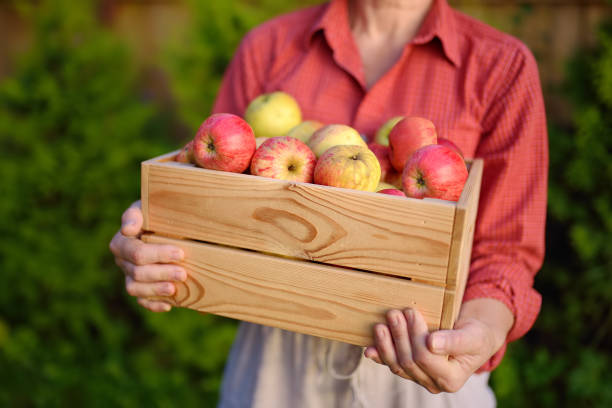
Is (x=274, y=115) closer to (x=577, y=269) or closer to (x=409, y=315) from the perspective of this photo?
(x=409, y=315)

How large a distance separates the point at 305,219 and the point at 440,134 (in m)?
0.59

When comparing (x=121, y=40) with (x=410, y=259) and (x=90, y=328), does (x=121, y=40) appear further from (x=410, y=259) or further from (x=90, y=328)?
(x=410, y=259)

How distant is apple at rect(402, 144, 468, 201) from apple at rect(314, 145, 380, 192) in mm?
86

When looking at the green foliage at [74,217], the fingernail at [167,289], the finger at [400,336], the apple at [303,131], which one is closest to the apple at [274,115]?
the apple at [303,131]

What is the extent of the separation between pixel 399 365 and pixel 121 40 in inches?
129

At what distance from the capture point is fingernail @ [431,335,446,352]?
1154 mm

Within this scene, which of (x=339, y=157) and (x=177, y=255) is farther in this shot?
(x=177, y=255)

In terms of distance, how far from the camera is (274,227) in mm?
1252

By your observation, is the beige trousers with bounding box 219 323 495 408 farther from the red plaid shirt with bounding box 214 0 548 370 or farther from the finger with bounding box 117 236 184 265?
the finger with bounding box 117 236 184 265

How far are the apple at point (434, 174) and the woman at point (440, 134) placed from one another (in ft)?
1.04

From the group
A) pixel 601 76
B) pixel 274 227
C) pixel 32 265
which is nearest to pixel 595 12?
pixel 601 76

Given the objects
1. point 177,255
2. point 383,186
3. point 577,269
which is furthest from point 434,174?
point 577,269

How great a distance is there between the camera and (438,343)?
1.16 m

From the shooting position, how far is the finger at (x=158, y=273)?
137 cm
